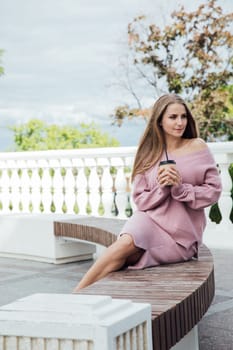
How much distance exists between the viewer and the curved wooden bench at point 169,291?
8.18 feet

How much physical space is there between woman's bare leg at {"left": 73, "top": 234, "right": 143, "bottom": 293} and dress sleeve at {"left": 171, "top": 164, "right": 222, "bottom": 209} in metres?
0.35

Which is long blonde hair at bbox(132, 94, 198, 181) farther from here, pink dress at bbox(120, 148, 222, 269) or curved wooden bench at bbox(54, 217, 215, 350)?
curved wooden bench at bbox(54, 217, 215, 350)

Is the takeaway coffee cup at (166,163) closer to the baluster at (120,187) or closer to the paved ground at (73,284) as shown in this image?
the paved ground at (73,284)

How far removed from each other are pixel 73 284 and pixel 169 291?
237cm

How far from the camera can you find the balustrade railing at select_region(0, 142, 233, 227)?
7.21m

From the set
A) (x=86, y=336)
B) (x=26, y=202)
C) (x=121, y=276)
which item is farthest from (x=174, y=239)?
(x=26, y=202)

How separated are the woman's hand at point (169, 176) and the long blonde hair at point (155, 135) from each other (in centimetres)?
27

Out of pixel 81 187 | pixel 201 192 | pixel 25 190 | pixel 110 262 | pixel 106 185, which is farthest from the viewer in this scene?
pixel 25 190

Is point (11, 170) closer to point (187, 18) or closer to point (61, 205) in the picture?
point (61, 205)

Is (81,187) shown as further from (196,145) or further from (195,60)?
(195,60)

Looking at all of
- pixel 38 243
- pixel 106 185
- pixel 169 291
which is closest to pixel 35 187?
pixel 106 185

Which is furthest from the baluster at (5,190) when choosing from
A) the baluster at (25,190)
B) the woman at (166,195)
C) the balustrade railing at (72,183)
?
the woman at (166,195)

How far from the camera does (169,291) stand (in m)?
2.85

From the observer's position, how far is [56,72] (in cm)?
3738
